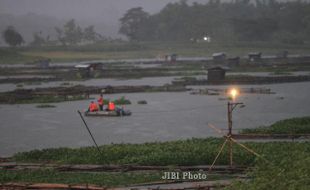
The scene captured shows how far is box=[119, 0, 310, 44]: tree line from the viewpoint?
128 metres

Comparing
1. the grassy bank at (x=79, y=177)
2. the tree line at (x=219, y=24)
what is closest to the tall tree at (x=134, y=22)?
the tree line at (x=219, y=24)

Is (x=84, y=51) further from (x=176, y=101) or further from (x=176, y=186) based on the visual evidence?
(x=176, y=186)

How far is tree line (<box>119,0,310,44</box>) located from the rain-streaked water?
244 feet

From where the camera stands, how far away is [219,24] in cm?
13950

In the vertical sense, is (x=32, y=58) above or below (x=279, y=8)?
below

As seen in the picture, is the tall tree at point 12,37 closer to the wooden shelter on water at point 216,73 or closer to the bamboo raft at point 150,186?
the wooden shelter on water at point 216,73

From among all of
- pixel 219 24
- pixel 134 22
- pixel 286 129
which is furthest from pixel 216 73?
pixel 134 22

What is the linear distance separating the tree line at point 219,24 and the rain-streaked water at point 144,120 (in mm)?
74483

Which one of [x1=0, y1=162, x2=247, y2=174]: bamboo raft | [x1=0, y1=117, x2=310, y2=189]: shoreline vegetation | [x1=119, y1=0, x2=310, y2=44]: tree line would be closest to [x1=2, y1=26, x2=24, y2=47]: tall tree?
[x1=119, y1=0, x2=310, y2=44]: tree line

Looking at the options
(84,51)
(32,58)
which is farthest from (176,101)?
(84,51)

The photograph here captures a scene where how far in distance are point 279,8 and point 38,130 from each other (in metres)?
125

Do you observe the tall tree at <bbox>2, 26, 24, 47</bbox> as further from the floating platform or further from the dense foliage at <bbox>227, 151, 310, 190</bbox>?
the dense foliage at <bbox>227, 151, 310, 190</bbox>

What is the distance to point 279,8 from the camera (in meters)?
152

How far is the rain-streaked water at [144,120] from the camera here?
3416 centimetres
